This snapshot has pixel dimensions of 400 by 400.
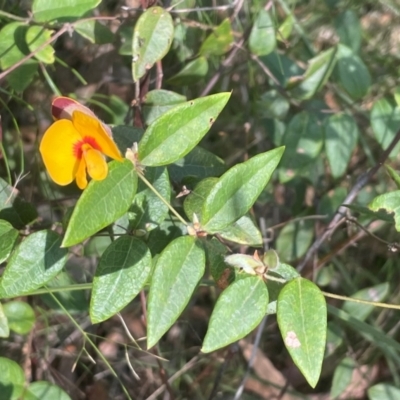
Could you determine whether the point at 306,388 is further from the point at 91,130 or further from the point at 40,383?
the point at 91,130

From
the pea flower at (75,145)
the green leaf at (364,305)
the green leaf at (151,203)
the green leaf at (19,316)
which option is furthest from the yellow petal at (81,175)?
the green leaf at (364,305)

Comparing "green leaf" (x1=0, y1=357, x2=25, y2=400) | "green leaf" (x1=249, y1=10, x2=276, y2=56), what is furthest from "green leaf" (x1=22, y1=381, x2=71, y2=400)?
"green leaf" (x1=249, y1=10, x2=276, y2=56)

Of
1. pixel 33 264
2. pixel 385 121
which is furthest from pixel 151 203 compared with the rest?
pixel 385 121

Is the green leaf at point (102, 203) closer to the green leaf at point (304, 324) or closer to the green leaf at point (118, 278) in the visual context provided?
the green leaf at point (118, 278)

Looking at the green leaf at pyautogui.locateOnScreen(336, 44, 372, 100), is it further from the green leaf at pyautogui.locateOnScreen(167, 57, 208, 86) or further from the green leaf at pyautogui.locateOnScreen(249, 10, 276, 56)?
the green leaf at pyautogui.locateOnScreen(167, 57, 208, 86)

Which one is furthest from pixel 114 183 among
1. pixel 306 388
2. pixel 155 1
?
pixel 306 388
